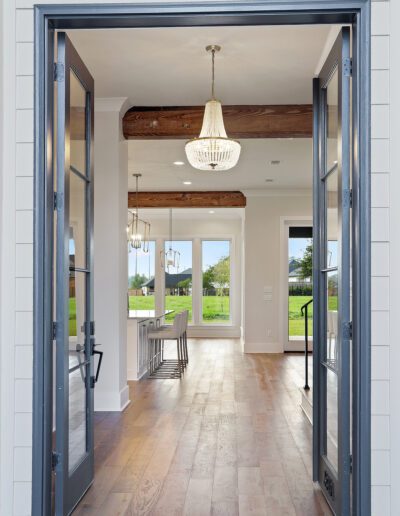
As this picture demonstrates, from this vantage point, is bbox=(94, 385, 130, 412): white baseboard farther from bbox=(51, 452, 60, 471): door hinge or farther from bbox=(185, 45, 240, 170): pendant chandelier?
bbox=(51, 452, 60, 471): door hinge

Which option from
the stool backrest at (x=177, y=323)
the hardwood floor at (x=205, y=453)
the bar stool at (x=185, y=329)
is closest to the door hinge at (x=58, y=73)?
the hardwood floor at (x=205, y=453)

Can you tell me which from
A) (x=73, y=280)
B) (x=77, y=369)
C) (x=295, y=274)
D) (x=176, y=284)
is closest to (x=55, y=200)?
(x=73, y=280)

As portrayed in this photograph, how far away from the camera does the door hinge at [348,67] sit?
2766 millimetres

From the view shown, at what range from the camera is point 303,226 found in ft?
35.9

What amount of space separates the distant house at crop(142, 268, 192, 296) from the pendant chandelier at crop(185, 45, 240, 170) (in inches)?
346

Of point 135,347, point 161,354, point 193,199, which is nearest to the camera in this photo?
point 135,347

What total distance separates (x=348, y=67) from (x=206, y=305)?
1126 cm

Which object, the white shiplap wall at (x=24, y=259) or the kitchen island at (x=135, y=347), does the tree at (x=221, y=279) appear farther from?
the white shiplap wall at (x=24, y=259)

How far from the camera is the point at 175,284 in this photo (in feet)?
45.2

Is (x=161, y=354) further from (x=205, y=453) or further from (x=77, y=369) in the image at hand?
(x=77, y=369)
